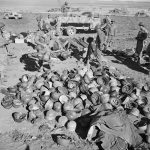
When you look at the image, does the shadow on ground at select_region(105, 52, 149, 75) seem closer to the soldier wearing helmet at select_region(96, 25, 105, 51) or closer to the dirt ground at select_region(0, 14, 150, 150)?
the dirt ground at select_region(0, 14, 150, 150)

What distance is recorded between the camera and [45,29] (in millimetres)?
18578

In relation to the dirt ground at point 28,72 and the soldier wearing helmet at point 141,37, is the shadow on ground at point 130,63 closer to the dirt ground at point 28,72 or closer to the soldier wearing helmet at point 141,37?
the dirt ground at point 28,72

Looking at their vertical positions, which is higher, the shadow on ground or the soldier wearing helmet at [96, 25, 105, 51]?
the soldier wearing helmet at [96, 25, 105, 51]

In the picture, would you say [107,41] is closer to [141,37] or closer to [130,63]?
[130,63]

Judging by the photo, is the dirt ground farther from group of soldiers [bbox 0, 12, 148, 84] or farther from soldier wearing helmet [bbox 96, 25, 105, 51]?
soldier wearing helmet [bbox 96, 25, 105, 51]

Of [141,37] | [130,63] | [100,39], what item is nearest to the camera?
[100,39]

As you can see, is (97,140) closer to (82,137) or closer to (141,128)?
(82,137)

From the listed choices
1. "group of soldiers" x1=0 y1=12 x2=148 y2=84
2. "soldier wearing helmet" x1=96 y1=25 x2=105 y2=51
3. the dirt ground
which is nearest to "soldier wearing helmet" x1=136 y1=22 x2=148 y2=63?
"group of soldiers" x1=0 y1=12 x2=148 y2=84

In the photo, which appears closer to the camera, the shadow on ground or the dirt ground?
the dirt ground

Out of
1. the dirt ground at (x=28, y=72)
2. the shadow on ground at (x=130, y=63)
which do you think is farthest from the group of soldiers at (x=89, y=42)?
the dirt ground at (x=28, y=72)

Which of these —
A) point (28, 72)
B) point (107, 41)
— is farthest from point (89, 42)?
point (107, 41)

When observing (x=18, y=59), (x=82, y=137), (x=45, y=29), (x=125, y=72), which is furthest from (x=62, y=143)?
(x=45, y=29)

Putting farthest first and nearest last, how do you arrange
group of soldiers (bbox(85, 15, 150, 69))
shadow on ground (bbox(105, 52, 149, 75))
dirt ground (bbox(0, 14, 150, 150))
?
shadow on ground (bbox(105, 52, 149, 75)), group of soldiers (bbox(85, 15, 150, 69)), dirt ground (bbox(0, 14, 150, 150))

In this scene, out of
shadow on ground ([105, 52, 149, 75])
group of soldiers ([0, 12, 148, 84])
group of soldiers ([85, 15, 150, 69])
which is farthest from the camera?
shadow on ground ([105, 52, 149, 75])
